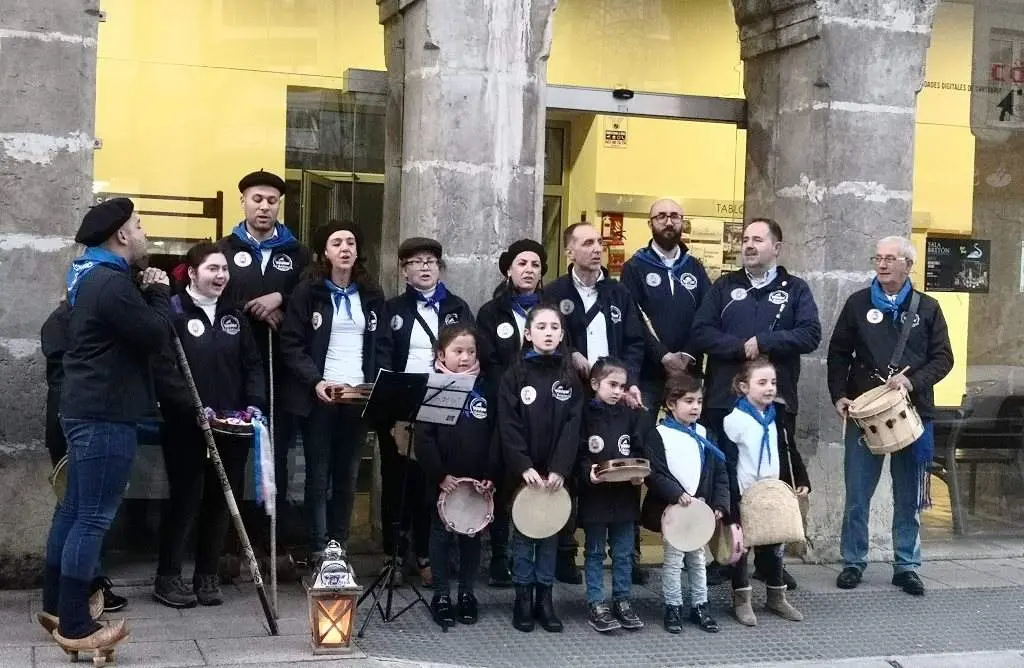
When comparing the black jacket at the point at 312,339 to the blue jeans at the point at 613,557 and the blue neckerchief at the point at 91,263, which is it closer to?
the blue neckerchief at the point at 91,263

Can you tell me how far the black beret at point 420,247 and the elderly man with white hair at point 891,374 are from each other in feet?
8.42

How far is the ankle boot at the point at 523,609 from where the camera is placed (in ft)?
23.8

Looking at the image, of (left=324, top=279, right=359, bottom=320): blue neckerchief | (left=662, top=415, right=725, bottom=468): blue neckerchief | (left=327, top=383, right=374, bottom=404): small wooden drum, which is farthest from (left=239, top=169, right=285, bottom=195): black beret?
(left=662, top=415, right=725, bottom=468): blue neckerchief

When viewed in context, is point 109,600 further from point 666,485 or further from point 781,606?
point 781,606

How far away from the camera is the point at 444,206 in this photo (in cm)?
838

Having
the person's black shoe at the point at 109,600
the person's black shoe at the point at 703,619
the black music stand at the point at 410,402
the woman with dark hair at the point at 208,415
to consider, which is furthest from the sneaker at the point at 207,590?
the person's black shoe at the point at 703,619

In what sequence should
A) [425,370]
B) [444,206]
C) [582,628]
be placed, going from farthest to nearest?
[444,206] → [425,370] → [582,628]

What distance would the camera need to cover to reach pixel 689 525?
726 cm

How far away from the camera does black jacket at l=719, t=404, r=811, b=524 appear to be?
7.62 metres

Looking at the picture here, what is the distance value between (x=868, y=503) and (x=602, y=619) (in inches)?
84.7

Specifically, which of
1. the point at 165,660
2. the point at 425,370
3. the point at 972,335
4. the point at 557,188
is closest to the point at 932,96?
the point at 972,335

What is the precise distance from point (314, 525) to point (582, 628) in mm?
1604

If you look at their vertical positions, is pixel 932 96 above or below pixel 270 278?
above

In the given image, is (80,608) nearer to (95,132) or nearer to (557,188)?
(95,132)
